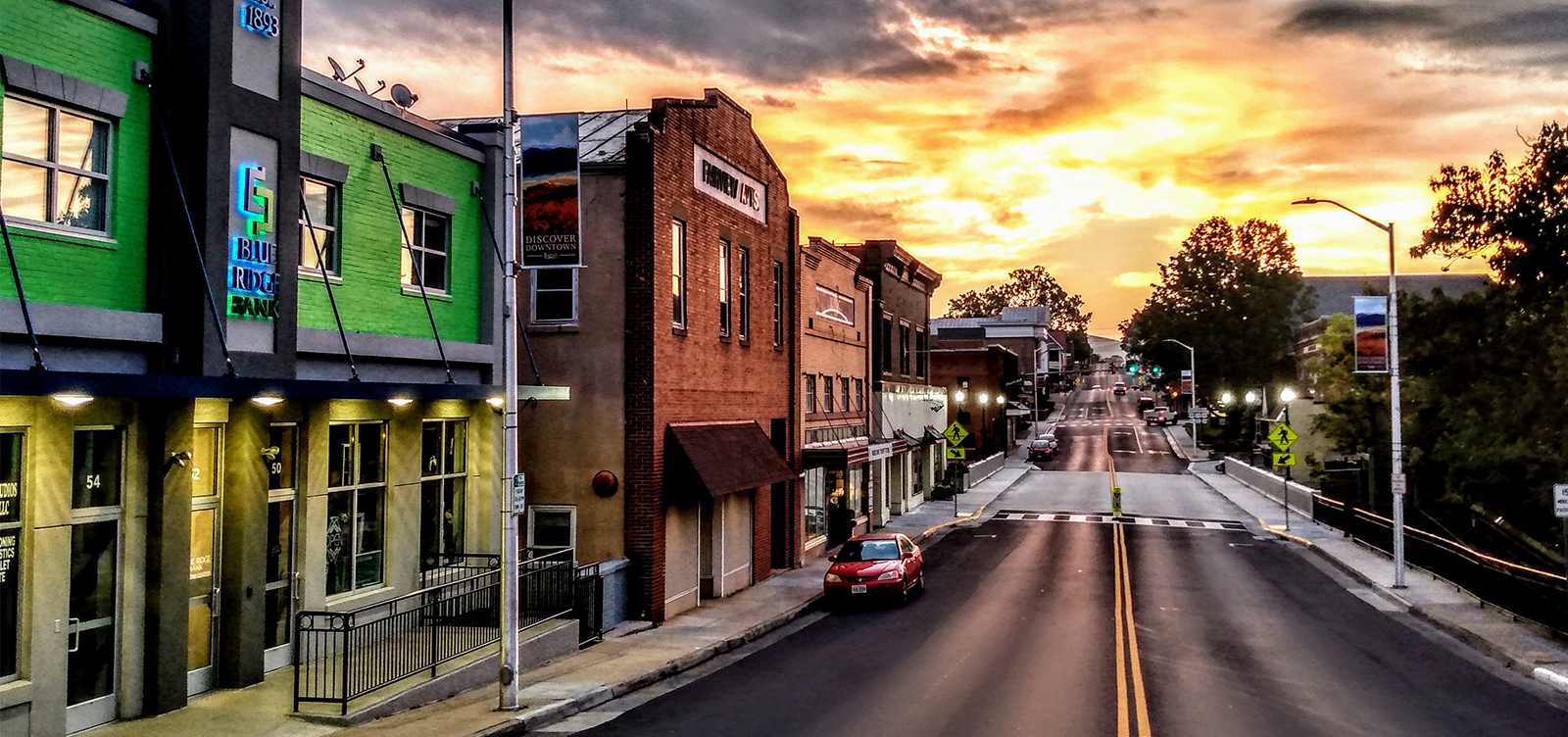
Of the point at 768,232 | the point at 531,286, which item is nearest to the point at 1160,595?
the point at 768,232

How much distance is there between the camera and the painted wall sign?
24484mm

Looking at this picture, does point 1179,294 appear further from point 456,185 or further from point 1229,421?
point 456,185

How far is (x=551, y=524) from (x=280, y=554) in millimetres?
7320

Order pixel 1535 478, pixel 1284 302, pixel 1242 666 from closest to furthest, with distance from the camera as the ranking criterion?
pixel 1242 666 < pixel 1535 478 < pixel 1284 302

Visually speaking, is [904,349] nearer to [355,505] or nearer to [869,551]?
[869,551]

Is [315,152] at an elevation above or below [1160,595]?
above

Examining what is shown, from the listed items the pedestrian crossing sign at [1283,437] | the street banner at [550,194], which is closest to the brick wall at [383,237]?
the street banner at [550,194]

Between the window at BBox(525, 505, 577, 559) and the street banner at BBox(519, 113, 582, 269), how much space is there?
7.87m

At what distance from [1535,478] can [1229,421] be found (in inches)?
2648

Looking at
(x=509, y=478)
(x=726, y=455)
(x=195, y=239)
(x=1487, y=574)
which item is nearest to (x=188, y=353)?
(x=195, y=239)

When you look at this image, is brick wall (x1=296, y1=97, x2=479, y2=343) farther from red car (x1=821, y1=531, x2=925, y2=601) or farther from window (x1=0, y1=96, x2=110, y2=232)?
red car (x1=821, y1=531, x2=925, y2=601)

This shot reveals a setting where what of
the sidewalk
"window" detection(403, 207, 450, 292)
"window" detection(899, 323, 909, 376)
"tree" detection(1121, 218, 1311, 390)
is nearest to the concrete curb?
"window" detection(403, 207, 450, 292)

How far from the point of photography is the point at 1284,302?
9700 cm

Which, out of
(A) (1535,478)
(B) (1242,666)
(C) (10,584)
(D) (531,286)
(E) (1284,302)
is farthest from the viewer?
(E) (1284,302)
